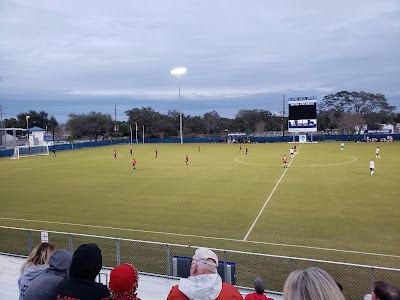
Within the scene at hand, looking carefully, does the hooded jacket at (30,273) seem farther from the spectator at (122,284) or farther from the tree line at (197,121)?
the tree line at (197,121)

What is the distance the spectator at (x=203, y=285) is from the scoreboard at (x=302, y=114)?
70656mm

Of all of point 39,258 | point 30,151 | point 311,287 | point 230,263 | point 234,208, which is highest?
point 311,287

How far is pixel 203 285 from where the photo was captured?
359 cm

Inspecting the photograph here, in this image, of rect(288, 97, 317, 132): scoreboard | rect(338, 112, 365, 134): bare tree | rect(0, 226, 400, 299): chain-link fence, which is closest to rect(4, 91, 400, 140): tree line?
rect(338, 112, 365, 134): bare tree

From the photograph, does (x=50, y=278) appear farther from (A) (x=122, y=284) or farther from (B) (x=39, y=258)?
(A) (x=122, y=284)

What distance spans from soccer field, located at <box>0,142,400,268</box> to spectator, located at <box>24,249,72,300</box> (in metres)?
9.98

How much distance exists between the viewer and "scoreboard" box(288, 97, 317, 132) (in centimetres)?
7069

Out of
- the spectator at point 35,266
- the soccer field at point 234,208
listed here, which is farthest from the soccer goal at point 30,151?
the spectator at point 35,266

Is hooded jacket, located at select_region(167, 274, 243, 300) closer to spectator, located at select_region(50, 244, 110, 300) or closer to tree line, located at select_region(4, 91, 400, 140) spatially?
spectator, located at select_region(50, 244, 110, 300)

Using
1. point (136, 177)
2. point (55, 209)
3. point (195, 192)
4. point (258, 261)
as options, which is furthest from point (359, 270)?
point (136, 177)

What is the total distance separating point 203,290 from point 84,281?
48.1 inches

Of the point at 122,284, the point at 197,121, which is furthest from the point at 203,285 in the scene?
the point at 197,121

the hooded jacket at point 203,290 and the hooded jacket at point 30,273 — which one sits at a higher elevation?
the hooded jacket at point 203,290

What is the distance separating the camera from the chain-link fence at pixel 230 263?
9.73 m
